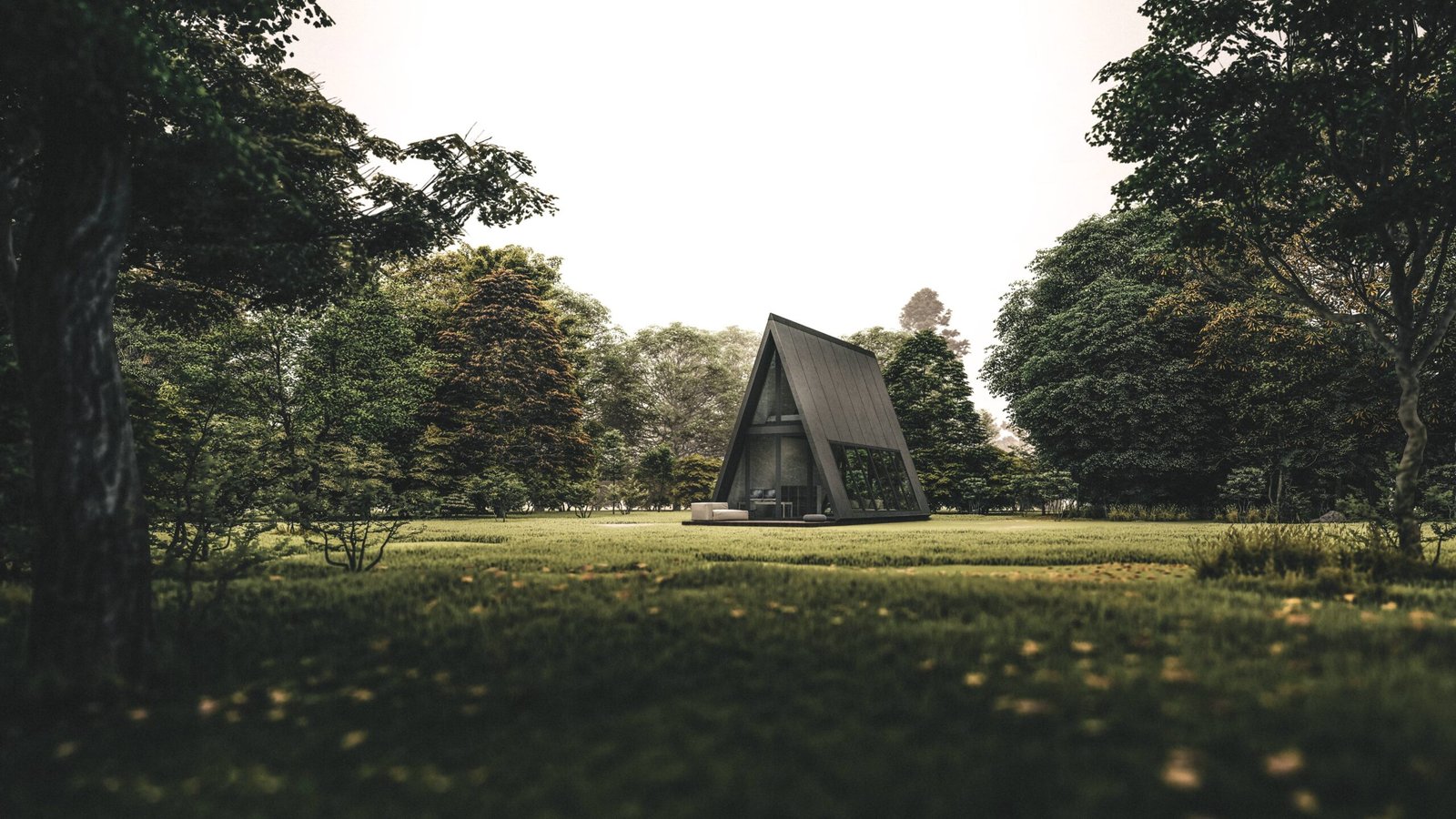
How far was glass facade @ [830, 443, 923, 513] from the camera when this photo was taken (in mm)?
22828

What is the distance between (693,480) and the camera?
40094 mm

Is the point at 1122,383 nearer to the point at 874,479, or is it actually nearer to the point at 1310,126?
the point at 874,479

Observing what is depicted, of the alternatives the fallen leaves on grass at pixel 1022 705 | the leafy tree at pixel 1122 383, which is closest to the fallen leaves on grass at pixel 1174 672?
the fallen leaves on grass at pixel 1022 705

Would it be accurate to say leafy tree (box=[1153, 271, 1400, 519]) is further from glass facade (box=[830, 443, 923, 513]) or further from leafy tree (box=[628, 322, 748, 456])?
leafy tree (box=[628, 322, 748, 456])

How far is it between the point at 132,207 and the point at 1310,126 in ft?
46.1

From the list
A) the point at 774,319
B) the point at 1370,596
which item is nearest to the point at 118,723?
the point at 1370,596

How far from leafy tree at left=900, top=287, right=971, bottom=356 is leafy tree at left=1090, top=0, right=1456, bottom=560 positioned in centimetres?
7112

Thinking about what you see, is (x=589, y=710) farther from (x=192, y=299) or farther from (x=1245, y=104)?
(x=1245, y=104)

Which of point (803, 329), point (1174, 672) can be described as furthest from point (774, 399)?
point (1174, 672)

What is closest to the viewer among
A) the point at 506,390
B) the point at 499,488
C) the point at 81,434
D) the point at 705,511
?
the point at 81,434

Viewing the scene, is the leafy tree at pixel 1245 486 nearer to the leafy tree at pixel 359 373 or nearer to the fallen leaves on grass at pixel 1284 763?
the fallen leaves on grass at pixel 1284 763

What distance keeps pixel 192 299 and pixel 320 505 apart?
3992 millimetres

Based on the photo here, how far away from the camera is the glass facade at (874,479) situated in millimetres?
22828

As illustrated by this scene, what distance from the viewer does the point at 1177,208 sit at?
36.0ft
